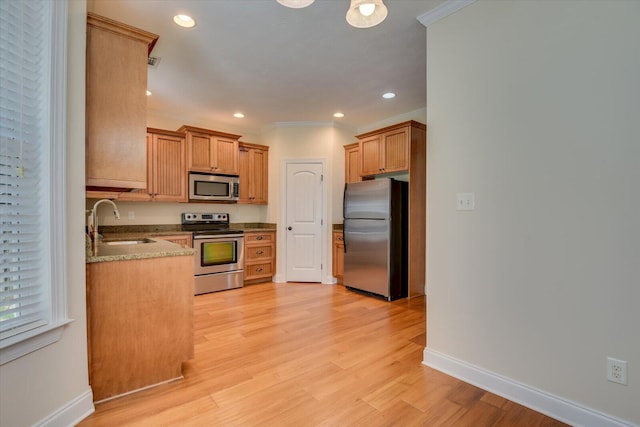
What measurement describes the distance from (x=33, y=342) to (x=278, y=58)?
107 inches

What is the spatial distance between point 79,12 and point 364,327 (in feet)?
10.2

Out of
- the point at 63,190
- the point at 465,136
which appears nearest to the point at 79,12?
the point at 63,190

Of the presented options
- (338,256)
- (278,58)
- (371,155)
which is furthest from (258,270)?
(278,58)

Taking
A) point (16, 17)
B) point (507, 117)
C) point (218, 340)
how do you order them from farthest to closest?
point (218, 340) < point (507, 117) < point (16, 17)

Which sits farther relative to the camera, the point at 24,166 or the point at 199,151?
the point at 199,151

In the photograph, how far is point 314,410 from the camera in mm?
1726

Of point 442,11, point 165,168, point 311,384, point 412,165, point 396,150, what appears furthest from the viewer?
point 165,168

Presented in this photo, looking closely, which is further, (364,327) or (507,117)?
(364,327)

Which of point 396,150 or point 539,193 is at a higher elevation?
point 396,150

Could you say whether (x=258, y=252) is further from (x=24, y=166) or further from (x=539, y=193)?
(x=539, y=193)

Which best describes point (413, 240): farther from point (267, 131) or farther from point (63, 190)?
point (63, 190)

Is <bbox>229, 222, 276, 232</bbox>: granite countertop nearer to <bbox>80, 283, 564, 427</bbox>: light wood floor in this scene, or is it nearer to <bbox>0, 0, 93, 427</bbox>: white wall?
<bbox>80, 283, 564, 427</bbox>: light wood floor

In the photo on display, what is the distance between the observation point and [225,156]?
462cm

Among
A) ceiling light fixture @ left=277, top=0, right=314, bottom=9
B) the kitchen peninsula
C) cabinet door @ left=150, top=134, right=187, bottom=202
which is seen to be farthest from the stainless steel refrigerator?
ceiling light fixture @ left=277, top=0, right=314, bottom=9
